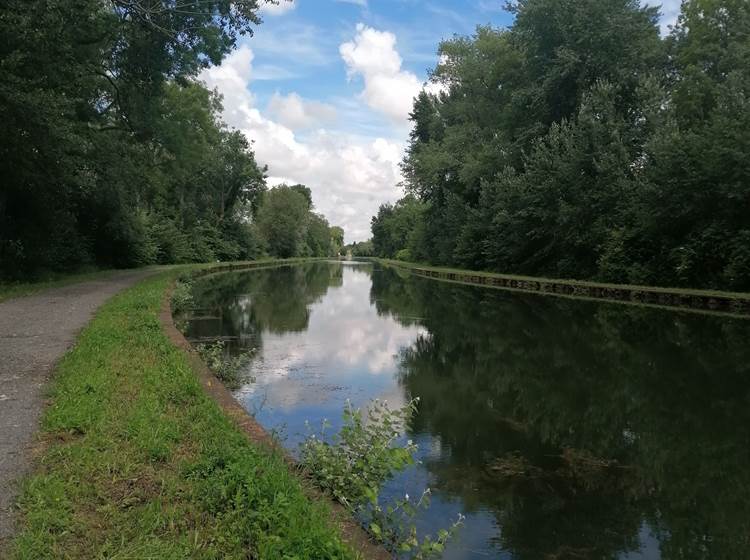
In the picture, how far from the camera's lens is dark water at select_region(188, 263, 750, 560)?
4.57 m

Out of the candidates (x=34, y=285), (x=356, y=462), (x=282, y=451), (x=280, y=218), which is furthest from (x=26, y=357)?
(x=280, y=218)

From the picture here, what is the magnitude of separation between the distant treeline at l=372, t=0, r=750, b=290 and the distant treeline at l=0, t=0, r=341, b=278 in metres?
16.4

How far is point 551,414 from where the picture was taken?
7609 mm

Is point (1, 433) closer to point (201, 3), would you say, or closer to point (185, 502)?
point (185, 502)

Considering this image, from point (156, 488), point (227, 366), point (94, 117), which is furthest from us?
point (94, 117)

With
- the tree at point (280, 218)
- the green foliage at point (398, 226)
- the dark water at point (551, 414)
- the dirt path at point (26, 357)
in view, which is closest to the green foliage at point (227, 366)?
the dark water at point (551, 414)

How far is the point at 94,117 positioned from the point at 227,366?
20.8 metres

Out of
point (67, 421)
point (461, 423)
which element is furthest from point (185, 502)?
point (461, 423)

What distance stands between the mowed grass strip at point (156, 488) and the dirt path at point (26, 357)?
130 mm

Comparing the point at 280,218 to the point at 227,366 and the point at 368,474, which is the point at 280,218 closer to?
the point at 227,366

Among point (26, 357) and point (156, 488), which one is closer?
point (156, 488)

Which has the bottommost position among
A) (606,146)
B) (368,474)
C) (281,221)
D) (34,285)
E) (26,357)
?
(368,474)

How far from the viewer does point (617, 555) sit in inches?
163

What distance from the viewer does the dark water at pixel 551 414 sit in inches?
180
